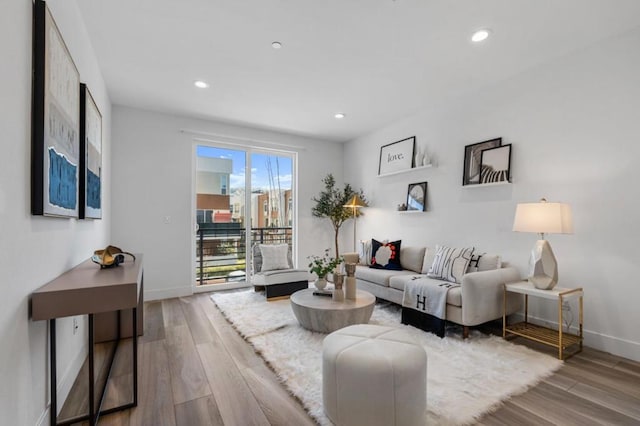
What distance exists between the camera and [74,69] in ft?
6.70

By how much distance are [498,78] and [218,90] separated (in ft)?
10.5

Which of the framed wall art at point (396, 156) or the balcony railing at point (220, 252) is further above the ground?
the framed wall art at point (396, 156)

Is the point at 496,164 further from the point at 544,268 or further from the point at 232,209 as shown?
the point at 232,209

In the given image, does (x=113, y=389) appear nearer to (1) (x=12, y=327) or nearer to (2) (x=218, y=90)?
(1) (x=12, y=327)

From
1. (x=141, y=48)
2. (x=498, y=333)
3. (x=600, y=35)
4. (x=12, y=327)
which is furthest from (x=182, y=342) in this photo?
(x=600, y=35)

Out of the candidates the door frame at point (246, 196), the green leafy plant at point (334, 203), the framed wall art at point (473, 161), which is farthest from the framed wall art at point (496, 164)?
the door frame at point (246, 196)

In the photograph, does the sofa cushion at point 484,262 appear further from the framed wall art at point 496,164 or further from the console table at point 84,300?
the console table at point 84,300

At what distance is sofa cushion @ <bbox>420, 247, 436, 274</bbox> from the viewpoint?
12.5 feet

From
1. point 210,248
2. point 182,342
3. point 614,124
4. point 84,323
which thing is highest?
point 614,124

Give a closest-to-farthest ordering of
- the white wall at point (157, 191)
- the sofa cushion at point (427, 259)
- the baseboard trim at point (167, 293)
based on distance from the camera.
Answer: the sofa cushion at point (427, 259), the white wall at point (157, 191), the baseboard trim at point (167, 293)

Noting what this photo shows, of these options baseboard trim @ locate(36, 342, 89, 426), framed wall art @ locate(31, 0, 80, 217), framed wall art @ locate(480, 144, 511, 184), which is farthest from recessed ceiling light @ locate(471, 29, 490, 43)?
baseboard trim @ locate(36, 342, 89, 426)

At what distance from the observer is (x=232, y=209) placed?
4.96 m

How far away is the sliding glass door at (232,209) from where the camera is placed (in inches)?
188

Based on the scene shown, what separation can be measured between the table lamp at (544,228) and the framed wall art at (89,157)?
3663 millimetres
